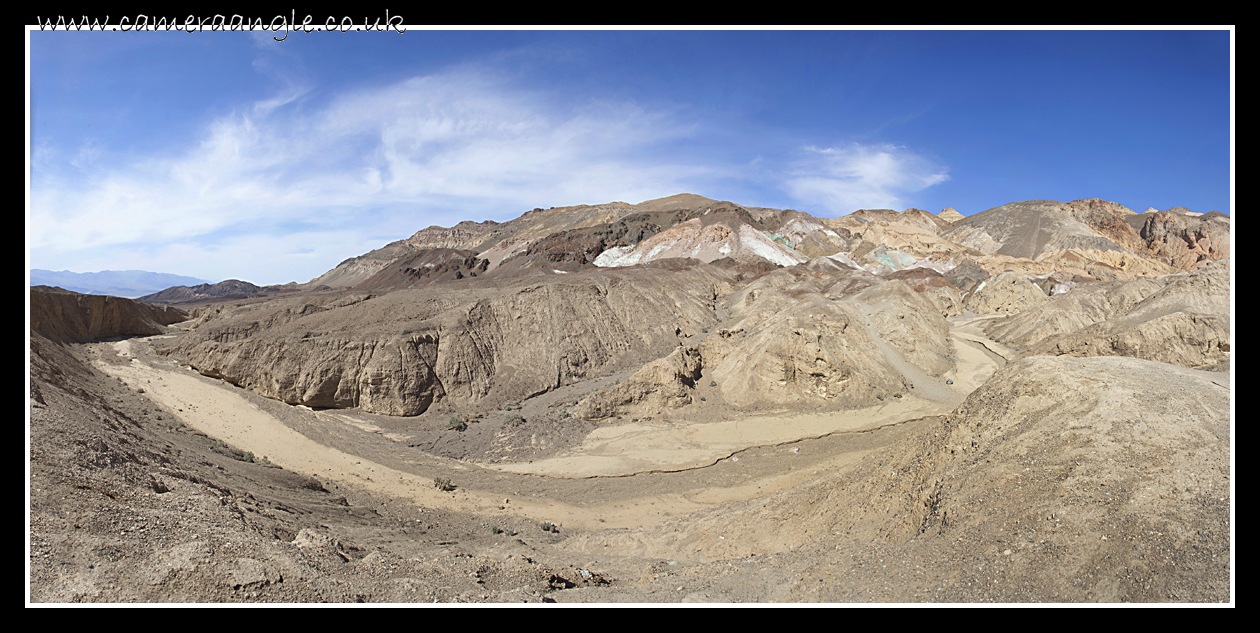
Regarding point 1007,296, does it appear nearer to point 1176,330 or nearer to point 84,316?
point 1176,330

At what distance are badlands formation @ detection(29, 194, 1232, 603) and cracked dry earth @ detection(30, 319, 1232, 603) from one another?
53mm

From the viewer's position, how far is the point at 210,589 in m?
6.02

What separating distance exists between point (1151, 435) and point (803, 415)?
47.0 ft

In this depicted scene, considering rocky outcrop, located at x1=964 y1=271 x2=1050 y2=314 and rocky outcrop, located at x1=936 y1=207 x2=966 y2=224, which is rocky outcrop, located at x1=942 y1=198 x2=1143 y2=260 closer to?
rocky outcrop, located at x1=936 y1=207 x2=966 y2=224

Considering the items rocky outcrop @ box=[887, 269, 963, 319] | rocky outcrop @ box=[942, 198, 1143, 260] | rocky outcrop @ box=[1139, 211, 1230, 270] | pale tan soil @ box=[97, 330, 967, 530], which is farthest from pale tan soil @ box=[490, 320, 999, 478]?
A: rocky outcrop @ box=[1139, 211, 1230, 270]

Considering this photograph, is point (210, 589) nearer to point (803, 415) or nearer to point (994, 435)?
point (994, 435)

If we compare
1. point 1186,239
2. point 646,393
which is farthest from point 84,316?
point 1186,239

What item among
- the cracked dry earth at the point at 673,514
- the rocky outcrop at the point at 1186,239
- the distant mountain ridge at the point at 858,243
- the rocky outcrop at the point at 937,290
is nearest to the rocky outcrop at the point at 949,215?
the distant mountain ridge at the point at 858,243

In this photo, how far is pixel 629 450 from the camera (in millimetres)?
18375

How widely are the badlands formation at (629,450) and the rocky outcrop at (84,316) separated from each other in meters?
0.17

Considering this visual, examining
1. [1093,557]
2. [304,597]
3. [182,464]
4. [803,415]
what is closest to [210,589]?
[304,597]

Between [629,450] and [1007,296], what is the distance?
161 feet

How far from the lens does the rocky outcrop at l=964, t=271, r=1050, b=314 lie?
50519 mm

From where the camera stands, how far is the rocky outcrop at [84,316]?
25.1 m
